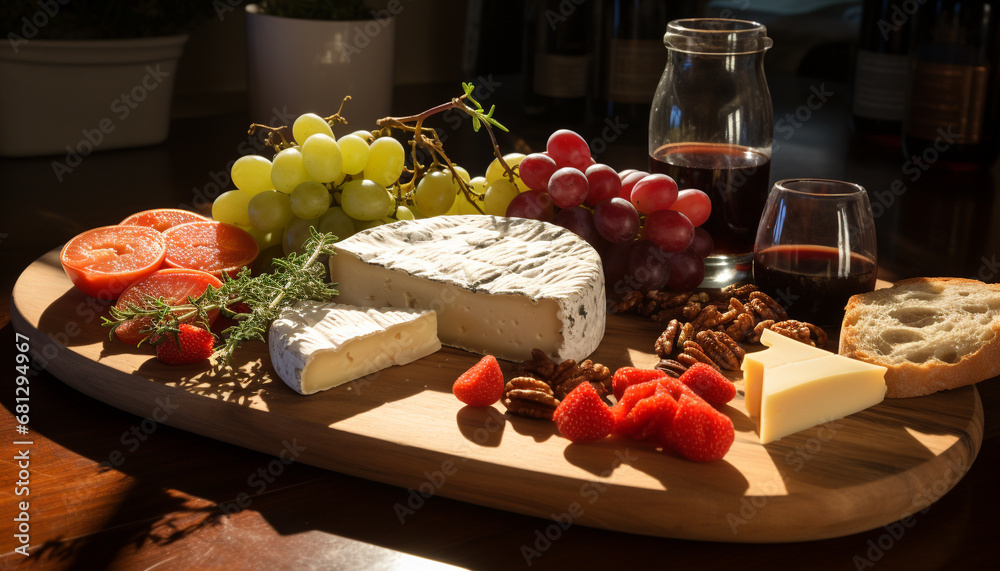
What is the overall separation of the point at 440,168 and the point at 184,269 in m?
0.56

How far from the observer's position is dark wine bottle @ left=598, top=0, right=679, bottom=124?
250 centimetres

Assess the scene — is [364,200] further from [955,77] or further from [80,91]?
[955,77]

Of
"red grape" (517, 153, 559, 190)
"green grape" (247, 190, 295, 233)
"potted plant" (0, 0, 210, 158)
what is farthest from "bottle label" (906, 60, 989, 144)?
"potted plant" (0, 0, 210, 158)

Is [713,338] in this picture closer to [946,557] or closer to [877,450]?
[877,450]

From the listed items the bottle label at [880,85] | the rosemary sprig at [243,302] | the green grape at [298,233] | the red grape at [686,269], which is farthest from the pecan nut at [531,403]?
the bottle label at [880,85]

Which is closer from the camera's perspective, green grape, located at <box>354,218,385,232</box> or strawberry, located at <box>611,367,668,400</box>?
strawberry, located at <box>611,367,668,400</box>

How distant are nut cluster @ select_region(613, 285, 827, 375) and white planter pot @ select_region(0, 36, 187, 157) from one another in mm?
1549

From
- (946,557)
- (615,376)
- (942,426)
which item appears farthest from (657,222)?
(946,557)

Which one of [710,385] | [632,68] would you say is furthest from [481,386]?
[632,68]

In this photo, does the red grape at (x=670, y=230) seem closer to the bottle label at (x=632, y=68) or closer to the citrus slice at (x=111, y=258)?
the citrus slice at (x=111, y=258)

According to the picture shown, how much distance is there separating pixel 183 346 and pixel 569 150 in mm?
789

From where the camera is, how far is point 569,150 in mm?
1649

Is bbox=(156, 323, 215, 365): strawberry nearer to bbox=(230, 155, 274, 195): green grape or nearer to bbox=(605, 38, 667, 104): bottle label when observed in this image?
bbox=(230, 155, 274, 195): green grape

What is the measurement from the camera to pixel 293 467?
109cm
